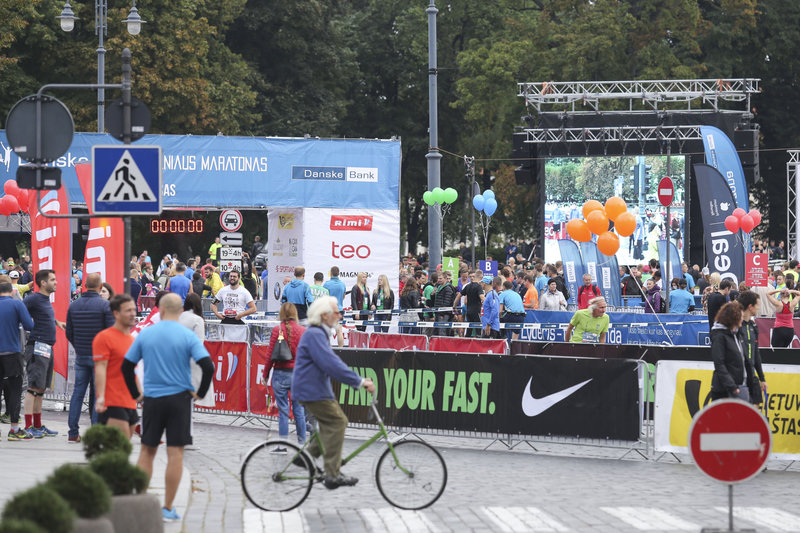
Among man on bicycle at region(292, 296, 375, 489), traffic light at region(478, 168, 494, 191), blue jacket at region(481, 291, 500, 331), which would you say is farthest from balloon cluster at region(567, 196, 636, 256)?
traffic light at region(478, 168, 494, 191)

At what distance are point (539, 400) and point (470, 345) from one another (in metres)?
2.77

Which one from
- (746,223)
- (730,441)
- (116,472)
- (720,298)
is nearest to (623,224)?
(746,223)

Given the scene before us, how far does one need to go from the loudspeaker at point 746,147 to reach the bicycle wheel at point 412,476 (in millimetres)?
36789

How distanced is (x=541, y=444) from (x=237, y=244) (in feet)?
64.7

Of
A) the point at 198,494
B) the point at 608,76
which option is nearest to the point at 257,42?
the point at 608,76

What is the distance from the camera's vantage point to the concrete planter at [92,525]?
6.47m

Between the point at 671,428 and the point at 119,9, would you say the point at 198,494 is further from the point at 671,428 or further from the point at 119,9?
the point at 119,9

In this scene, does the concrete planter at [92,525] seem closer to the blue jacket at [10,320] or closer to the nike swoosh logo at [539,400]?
the blue jacket at [10,320]

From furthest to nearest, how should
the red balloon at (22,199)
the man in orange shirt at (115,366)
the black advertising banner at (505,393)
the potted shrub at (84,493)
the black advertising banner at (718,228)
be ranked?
the black advertising banner at (718,228)
the red balloon at (22,199)
the black advertising banner at (505,393)
the man in orange shirt at (115,366)
the potted shrub at (84,493)

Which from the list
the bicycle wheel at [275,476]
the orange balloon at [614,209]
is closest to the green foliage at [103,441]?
the bicycle wheel at [275,476]

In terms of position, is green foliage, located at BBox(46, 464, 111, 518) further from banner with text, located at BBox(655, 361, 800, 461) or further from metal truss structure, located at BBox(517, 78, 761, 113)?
metal truss structure, located at BBox(517, 78, 761, 113)

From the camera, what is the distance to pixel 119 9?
45781 millimetres

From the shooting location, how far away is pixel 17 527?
5.35m

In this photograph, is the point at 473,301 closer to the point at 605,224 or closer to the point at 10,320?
the point at 605,224
